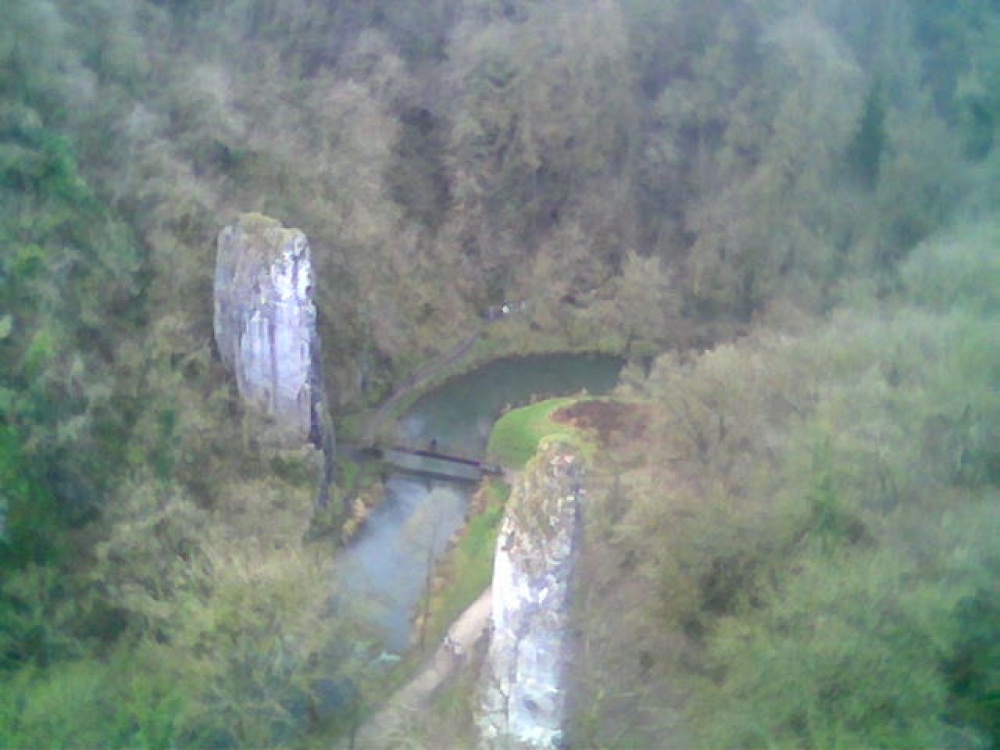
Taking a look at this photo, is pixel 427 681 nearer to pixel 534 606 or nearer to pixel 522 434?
pixel 534 606

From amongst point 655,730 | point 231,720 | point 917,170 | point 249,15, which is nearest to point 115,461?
point 231,720

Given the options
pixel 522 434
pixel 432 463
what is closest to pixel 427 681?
pixel 432 463

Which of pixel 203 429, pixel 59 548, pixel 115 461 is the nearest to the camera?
pixel 59 548

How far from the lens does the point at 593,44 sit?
1102 inches

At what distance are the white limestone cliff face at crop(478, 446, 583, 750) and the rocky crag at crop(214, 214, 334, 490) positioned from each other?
26.9ft

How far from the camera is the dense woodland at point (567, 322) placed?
11.6m

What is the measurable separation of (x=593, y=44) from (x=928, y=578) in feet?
69.0

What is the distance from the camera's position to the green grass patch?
21391mm

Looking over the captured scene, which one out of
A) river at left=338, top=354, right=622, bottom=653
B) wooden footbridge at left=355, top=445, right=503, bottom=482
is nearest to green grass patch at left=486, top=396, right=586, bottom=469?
wooden footbridge at left=355, top=445, right=503, bottom=482

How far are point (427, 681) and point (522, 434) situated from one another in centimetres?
797

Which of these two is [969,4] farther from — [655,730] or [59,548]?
[59,548]

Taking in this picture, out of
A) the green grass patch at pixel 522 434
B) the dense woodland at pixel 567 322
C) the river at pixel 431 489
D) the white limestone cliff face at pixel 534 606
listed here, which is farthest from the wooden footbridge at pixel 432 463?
the white limestone cliff face at pixel 534 606

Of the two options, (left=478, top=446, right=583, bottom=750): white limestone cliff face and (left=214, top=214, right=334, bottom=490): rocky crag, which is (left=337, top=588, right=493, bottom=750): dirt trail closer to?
(left=478, top=446, right=583, bottom=750): white limestone cliff face

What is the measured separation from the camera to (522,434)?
21875mm
